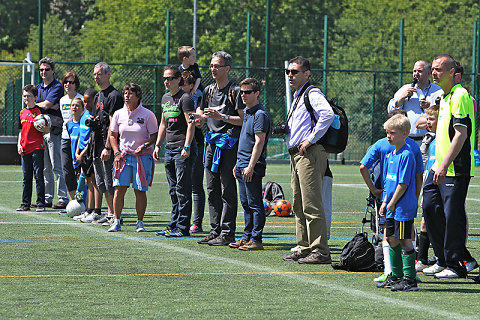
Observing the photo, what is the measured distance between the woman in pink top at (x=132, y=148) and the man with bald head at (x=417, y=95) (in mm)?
3014

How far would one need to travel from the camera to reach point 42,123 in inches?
517

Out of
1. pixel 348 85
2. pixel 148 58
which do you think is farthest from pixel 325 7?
pixel 348 85

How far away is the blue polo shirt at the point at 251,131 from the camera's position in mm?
9359

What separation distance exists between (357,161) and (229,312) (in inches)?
972

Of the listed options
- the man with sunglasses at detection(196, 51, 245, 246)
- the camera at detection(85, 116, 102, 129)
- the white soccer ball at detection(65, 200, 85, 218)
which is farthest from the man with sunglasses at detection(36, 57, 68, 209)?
the man with sunglasses at detection(196, 51, 245, 246)

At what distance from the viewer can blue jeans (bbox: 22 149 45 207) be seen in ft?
43.6

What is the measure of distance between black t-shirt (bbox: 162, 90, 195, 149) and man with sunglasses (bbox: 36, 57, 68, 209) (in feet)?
10.8

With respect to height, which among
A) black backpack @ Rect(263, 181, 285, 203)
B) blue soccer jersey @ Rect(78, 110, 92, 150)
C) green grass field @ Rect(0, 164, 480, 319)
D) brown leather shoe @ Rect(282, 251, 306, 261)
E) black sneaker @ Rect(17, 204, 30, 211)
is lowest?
green grass field @ Rect(0, 164, 480, 319)

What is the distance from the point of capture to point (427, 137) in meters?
9.66

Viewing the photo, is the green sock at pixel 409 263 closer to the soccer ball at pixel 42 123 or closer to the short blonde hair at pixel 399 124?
the short blonde hair at pixel 399 124

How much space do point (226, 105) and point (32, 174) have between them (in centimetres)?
462

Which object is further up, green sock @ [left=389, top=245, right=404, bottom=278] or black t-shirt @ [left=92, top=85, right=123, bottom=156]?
black t-shirt @ [left=92, top=85, right=123, bottom=156]

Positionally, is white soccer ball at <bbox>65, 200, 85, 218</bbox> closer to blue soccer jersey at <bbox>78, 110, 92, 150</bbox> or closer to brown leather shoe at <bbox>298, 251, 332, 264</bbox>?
blue soccer jersey at <bbox>78, 110, 92, 150</bbox>

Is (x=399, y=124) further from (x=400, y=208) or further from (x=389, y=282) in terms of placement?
(x=389, y=282)
